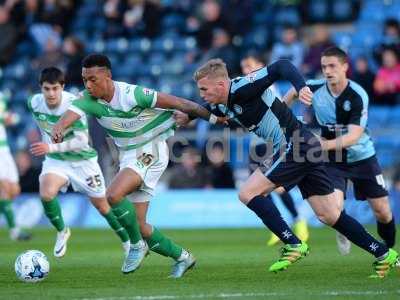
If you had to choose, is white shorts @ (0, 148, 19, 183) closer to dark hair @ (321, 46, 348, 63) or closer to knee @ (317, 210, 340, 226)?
dark hair @ (321, 46, 348, 63)

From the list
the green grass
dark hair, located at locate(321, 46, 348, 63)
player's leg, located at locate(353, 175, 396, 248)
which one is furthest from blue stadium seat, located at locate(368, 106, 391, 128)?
dark hair, located at locate(321, 46, 348, 63)

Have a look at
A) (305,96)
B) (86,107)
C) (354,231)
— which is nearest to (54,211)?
(86,107)

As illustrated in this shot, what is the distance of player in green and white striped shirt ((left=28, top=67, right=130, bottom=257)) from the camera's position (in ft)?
42.3

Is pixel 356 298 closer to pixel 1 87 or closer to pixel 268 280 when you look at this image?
pixel 268 280

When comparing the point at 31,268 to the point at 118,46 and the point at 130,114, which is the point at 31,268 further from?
the point at 118,46

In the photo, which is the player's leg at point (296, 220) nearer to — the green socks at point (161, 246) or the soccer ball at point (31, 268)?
the green socks at point (161, 246)

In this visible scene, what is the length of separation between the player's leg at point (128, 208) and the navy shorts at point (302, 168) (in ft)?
4.51

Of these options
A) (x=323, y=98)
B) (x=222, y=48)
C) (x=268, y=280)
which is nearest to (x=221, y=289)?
(x=268, y=280)

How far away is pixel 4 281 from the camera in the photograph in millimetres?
10148

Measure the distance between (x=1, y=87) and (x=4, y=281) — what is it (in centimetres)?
1417

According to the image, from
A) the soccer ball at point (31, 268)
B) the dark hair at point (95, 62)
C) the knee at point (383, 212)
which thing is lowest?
the knee at point (383, 212)

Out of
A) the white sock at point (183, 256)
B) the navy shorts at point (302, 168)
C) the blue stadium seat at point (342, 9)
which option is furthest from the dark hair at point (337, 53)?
the blue stadium seat at point (342, 9)

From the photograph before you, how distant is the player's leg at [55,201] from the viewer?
505 inches

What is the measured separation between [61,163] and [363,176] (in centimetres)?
377
